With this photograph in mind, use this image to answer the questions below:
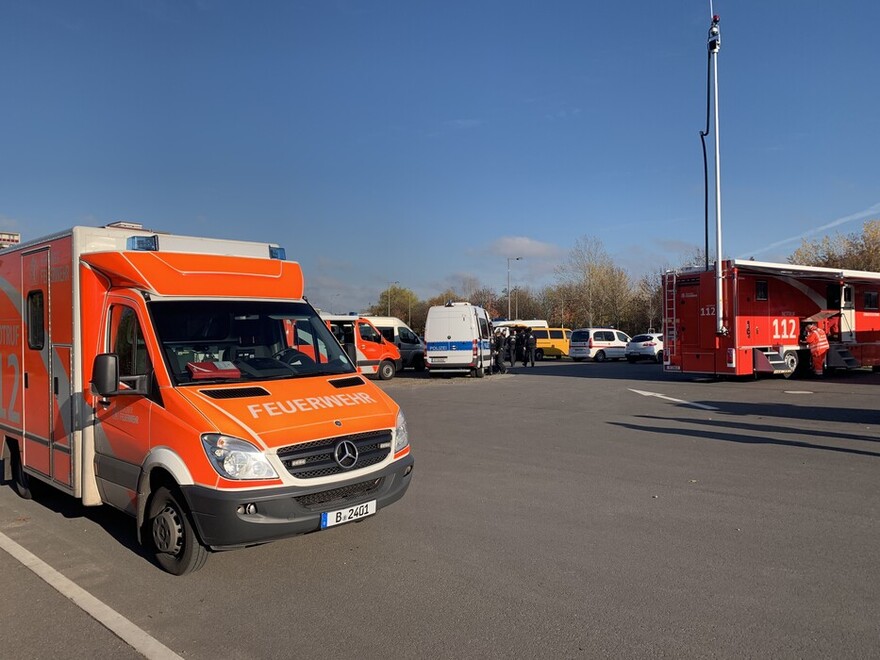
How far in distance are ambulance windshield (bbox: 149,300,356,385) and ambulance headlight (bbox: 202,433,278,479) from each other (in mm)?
797

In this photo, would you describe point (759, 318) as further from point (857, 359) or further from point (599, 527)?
point (599, 527)

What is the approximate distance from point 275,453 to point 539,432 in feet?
25.3

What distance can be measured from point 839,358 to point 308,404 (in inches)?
870

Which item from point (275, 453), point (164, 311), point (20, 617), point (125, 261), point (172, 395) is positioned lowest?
point (20, 617)

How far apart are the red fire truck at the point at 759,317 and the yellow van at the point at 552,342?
18.7m

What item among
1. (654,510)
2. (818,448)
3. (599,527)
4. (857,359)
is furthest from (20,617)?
(857,359)

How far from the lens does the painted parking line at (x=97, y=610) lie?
13.1ft

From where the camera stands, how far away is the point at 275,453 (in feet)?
15.6

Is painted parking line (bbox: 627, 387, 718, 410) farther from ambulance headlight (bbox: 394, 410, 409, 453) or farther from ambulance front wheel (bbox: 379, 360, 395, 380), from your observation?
ambulance headlight (bbox: 394, 410, 409, 453)

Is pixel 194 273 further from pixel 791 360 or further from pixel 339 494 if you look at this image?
pixel 791 360

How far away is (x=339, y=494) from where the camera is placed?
16.6ft

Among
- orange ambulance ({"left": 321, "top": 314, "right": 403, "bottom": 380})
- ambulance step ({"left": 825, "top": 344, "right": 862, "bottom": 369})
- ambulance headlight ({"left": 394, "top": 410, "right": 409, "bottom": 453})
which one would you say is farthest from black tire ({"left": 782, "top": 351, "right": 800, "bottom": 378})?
ambulance headlight ({"left": 394, "top": 410, "right": 409, "bottom": 453})

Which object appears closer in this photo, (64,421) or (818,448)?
(64,421)

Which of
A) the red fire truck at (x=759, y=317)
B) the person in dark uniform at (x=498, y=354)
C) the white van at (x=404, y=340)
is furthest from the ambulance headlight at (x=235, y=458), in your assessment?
the white van at (x=404, y=340)
